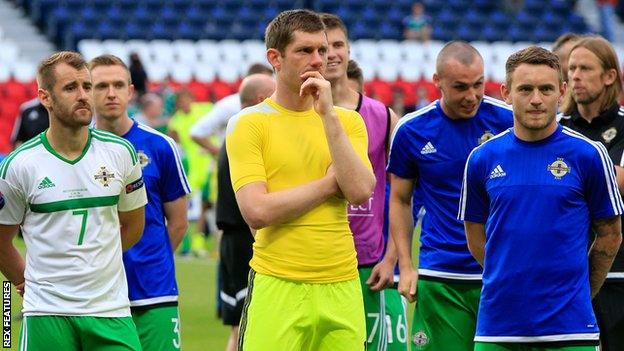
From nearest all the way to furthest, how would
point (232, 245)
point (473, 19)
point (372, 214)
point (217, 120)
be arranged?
point (372, 214) < point (232, 245) < point (217, 120) < point (473, 19)

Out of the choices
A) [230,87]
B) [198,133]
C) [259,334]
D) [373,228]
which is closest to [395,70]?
[230,87]

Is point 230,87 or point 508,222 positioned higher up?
point 508,222

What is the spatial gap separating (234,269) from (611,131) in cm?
307

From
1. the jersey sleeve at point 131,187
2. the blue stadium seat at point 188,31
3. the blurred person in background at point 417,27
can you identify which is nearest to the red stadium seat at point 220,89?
the blue stadium seat at point 188,31

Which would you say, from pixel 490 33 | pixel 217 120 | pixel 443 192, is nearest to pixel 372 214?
pixel 443 192

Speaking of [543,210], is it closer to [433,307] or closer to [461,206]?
[461,206]

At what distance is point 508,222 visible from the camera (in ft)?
18.7

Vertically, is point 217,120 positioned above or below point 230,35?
above

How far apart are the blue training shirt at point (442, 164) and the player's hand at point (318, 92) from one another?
1.64 meters

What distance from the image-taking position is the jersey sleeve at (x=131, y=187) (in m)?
6.11

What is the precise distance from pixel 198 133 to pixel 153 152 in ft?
17.1

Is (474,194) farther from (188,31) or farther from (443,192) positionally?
(188,31)

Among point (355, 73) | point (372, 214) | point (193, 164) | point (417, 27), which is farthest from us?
point (417, 27)

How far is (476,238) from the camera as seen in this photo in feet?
20.1
